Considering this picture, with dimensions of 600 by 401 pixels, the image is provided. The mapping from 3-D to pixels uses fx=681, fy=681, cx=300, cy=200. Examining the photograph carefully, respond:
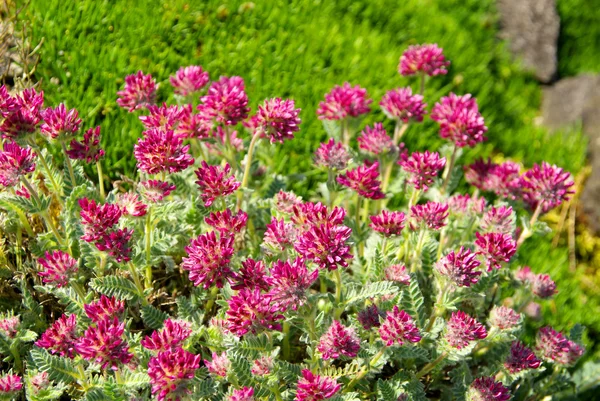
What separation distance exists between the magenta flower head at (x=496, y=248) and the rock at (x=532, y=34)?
378cm

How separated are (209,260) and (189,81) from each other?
1089 mm

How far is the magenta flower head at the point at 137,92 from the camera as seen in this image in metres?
Answer: 2.94

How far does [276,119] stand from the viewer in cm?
269

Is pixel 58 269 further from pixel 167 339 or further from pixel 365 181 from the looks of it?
pixel 365 181

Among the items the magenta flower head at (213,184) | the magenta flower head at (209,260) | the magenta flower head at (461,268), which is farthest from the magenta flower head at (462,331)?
the magenta flower head at (213,184)

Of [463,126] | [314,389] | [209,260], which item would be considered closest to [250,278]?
[209,260]

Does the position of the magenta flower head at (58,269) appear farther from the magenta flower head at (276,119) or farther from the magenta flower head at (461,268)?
the magenta flower head at (461,268)

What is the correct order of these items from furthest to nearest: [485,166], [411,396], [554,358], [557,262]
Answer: [557,262] → [485,166] → [554,358] → [411,396]

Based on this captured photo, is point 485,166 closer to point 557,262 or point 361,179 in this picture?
point 361,179

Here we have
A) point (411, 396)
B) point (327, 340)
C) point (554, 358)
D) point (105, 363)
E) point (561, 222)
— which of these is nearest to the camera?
point (105, 363)

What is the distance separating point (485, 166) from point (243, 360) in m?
1.69

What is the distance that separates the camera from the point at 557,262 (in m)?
4.64

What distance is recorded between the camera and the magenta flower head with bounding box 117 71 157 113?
2936mm

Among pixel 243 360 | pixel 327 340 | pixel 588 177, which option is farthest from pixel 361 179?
pixel 588 177
